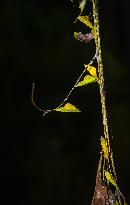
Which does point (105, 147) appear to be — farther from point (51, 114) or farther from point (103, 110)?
point (51, 114)

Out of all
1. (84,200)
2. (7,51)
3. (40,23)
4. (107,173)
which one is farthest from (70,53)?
(107,173)

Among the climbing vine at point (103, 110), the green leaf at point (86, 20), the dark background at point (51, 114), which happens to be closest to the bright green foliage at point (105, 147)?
the climbing vine at point (103, 110)

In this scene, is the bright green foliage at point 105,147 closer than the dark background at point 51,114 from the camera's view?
Yes

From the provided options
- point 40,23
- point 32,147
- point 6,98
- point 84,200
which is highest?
point 40,23

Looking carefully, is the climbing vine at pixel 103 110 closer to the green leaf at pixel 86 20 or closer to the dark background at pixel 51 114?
the green leaf at pixel 86 20

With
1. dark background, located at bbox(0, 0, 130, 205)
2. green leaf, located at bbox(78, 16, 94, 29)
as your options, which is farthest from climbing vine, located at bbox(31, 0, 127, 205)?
dark background, located at bbox(0, 0, 130, 205)

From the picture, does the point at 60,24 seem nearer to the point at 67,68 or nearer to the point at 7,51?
the point at 67,68

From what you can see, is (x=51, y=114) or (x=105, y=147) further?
(x=51, y=114)

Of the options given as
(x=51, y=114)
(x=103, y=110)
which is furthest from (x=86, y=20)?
(x=51, y=114)
